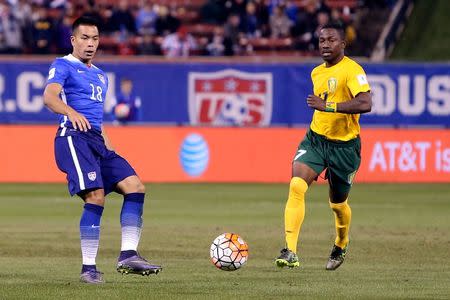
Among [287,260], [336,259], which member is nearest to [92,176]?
[287,260]

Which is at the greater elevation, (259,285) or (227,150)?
(259,285)

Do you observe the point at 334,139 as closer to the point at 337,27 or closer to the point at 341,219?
the point at 341,219

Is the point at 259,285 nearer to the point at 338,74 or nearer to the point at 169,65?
the point at 338,74

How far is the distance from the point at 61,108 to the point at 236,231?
677cm

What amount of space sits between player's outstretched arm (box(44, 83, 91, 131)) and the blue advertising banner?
19.7 meters

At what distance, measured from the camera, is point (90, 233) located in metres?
10.3

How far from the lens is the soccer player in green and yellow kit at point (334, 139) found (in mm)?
11742

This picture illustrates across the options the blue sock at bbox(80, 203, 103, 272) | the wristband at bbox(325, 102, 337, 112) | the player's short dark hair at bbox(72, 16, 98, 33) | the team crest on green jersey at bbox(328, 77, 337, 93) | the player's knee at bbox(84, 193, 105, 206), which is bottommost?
the blue sock at bbox(80, 203, 103, 272)

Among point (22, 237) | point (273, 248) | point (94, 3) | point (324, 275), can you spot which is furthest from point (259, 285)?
point (94, 3)

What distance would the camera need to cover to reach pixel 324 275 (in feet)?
37.9

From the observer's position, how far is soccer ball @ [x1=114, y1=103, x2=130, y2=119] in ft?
95.7

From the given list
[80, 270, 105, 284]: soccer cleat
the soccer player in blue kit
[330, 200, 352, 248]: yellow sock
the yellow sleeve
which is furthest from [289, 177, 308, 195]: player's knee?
[80, 270, 105, 284]: soccer cleat

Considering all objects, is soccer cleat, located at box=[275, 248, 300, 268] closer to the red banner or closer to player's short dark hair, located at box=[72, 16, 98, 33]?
player's short dark hair, located at box=[72, 16, 98, 33]

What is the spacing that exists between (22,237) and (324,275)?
525cm
